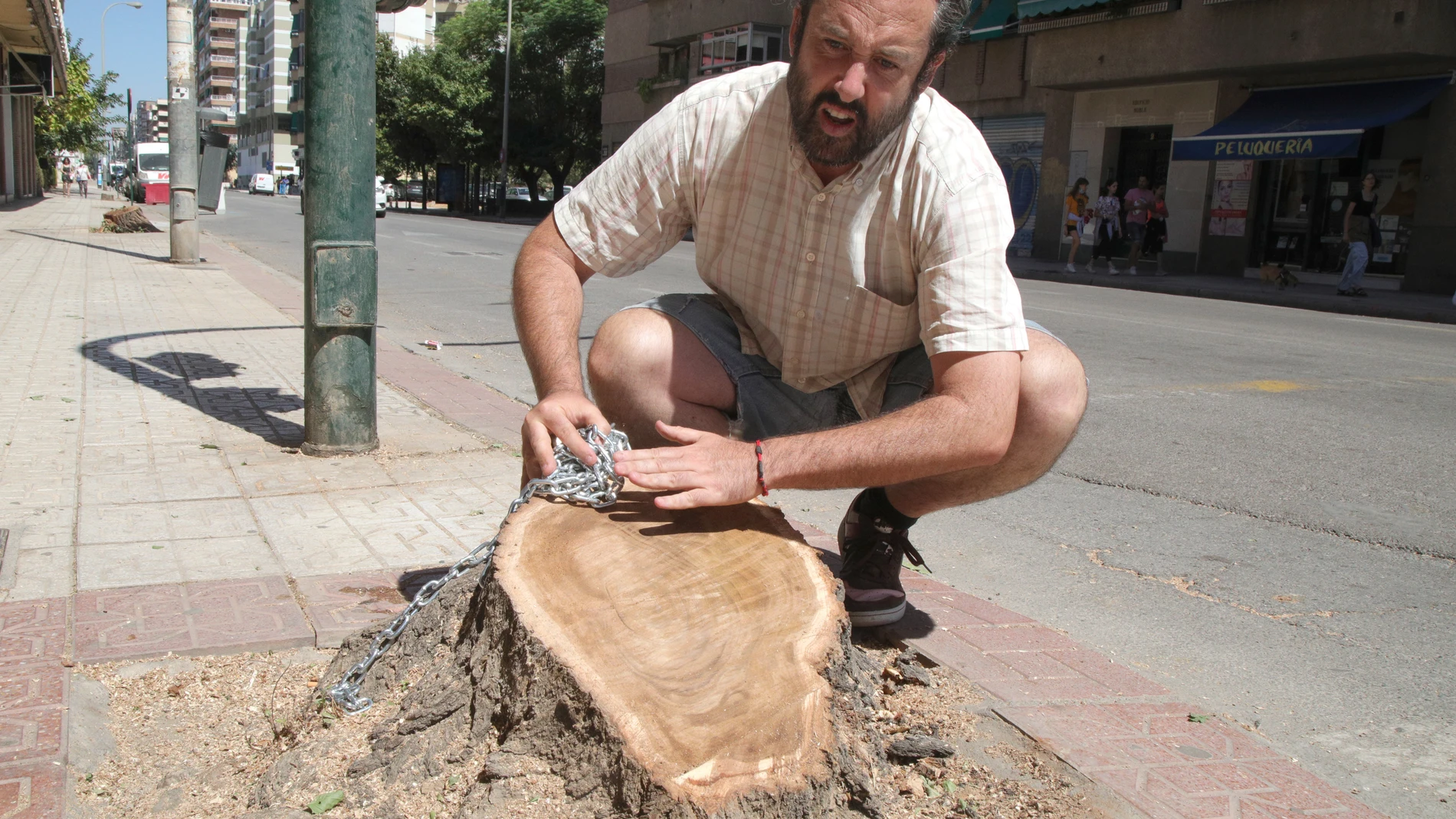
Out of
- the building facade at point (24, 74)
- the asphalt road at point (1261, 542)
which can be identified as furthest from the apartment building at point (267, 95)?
the asphalt road at point (1261, 542)

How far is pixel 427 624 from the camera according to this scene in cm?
212

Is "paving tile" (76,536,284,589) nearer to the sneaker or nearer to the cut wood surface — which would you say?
the cut wood surface

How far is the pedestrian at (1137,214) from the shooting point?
2052 centimetres

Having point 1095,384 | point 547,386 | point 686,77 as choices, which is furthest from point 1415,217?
point 686,77

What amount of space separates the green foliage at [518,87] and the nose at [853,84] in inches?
1849

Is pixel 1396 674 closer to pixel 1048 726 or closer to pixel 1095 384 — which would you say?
pixel 1048 726

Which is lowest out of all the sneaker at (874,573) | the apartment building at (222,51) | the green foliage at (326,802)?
the green foliage at (326,802)

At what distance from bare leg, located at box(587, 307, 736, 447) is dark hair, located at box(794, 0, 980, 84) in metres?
0.66

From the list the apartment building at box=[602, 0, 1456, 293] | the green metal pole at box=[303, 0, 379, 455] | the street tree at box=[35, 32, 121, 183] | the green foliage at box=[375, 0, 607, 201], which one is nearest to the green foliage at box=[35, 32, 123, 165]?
the street tree at box=[35, 32, 121, 183]

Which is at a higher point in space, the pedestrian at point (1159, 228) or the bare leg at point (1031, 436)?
the pedestrian at point (1159, 228)

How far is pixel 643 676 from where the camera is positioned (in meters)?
1.59

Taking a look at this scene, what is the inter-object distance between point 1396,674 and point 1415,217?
17536 mm

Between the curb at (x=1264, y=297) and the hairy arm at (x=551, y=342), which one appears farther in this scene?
the curb at (x=1264, y=297)

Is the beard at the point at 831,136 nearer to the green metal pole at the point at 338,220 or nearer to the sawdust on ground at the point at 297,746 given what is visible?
the sawdust on ground at the point at 297,746
